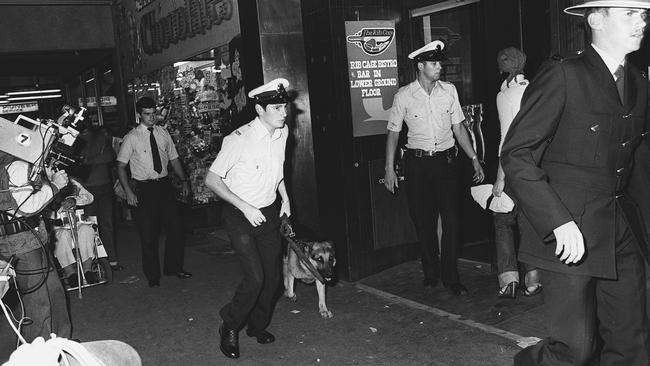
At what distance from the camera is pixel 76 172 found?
31.7 ft

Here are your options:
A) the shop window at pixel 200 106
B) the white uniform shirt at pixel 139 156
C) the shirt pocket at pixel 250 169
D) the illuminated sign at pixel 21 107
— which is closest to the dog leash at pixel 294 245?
the shirt pocket at pixel 250 169

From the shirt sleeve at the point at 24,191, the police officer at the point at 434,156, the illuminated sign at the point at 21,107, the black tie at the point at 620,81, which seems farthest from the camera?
the illuminated sign at the point at 21,107

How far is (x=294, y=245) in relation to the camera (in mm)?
5805

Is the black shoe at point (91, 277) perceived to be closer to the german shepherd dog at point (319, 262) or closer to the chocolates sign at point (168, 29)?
the german shepherd dog at point (319, 262)

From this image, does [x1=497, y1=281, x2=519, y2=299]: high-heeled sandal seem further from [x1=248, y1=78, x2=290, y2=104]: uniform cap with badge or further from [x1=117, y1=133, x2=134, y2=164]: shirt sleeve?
[x1=117, y1=133, x2=134, y2=164]: shirt sleeve

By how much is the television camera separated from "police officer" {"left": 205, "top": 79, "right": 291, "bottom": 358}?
1134 millimetres

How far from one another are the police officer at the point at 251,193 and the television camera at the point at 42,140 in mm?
1134

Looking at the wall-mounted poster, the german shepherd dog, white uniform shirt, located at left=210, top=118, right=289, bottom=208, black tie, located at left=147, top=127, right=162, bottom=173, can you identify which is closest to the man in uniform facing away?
white uniform shirt, located at left=210, top=118, right=289, bottom=208

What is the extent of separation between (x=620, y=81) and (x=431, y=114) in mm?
3000

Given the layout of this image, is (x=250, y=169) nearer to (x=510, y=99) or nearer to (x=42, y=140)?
(x=42, y=140)

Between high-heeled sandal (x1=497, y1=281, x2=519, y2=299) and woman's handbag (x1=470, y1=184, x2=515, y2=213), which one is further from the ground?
woman's handbag (x1=470, y1=184, x2=515, y2=213)

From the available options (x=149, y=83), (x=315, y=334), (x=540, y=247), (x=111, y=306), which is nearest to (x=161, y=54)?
(x=149, y=83)

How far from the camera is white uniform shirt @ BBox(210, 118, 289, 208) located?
5.02 m

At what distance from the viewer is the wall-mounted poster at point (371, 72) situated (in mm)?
6719
